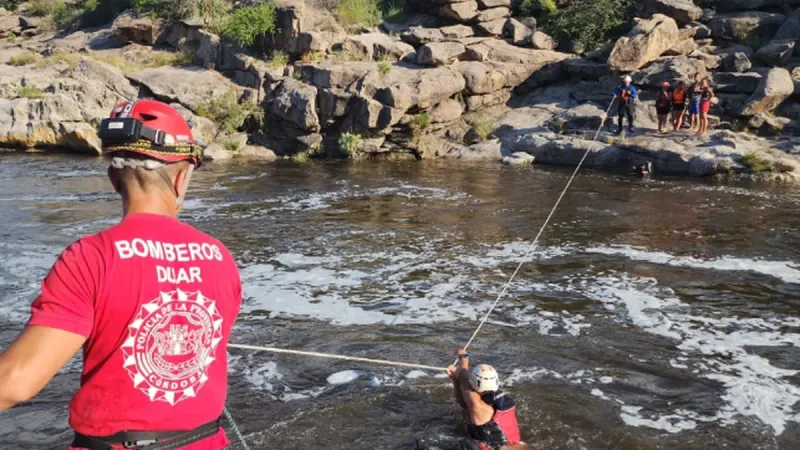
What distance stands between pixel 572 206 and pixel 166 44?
1874cm

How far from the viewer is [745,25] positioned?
22.7 m

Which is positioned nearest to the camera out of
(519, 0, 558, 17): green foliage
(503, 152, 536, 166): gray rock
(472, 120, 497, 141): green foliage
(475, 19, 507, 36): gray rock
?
(503, 152, 536, 166): gray rock

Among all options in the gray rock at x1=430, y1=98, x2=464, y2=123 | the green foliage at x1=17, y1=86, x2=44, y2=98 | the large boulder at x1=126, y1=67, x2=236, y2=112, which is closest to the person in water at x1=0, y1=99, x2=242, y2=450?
the gray rock at x1=430, y1=98, x2=464, y2=123

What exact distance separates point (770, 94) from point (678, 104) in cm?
292

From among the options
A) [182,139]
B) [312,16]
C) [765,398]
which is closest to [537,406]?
[765,398]

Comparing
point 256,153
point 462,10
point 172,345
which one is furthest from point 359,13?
point 172,345

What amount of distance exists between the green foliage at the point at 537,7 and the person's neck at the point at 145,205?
25328 mm

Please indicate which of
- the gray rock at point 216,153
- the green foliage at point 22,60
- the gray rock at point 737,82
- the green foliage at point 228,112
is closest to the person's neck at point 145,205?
the gray rock at point 216,153

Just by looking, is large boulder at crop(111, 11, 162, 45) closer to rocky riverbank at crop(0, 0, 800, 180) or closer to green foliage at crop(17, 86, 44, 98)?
rocky riverbank at crop(0, 0, 800, 180)

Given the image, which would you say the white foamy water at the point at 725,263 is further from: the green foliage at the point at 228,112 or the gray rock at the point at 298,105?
the green foliage at the point at 228,112

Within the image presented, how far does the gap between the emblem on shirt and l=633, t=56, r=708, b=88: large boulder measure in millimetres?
20400

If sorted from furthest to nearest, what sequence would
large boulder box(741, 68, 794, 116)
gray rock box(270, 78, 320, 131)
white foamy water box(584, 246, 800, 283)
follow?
1. gray rock box(270, 78, 320, 131)
2. large boulder box(741, 68, 794, 116)
3. white foamy water box(584, 246, 800, 283)

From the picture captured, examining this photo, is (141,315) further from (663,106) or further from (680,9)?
(680,9)

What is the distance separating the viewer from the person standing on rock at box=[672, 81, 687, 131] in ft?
58.9
